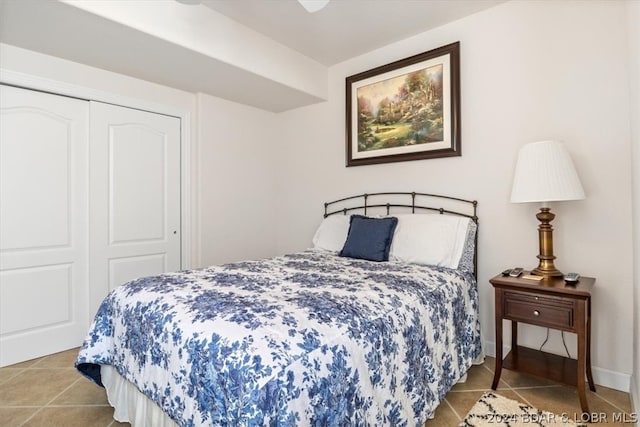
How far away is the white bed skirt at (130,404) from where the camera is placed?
144cm

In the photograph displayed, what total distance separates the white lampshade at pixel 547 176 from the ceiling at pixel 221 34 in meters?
1.29

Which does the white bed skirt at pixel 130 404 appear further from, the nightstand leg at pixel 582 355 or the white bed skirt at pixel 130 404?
the nightstand leg at pixel 582 355

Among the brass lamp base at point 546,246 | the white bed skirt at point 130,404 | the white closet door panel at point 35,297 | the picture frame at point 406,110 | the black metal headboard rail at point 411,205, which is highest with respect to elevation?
the picture frame at point 406,110

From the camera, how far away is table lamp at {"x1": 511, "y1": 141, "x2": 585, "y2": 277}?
1.90 metres

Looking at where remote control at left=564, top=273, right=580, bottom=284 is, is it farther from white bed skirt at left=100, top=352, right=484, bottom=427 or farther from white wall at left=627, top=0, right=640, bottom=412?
white bed skirt at left=100, top=352, right=484, bottom=427

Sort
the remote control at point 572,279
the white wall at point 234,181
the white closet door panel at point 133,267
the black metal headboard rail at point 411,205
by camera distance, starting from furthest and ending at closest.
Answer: the white wall at point 234,181, the white closet door panel at point 133,267, the black metal headboard rail at point 411,205, the remote control at point 572,279

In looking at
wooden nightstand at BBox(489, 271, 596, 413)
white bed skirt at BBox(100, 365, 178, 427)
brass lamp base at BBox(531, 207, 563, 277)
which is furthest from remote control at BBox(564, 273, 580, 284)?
white bed skirt at BBox(100, 365, 178, 427)

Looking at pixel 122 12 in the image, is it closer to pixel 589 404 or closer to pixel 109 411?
pixel 109 411

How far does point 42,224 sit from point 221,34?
6.63ft

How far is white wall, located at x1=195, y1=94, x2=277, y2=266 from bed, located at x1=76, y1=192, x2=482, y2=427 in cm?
136

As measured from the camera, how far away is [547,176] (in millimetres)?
1922

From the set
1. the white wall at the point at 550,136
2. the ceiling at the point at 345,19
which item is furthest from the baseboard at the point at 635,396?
the ceiling at the point at 345,19

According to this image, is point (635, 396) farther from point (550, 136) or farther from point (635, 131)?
point (550, 136)

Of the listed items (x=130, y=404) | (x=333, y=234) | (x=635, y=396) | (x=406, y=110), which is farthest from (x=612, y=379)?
(x=130, y=404)
